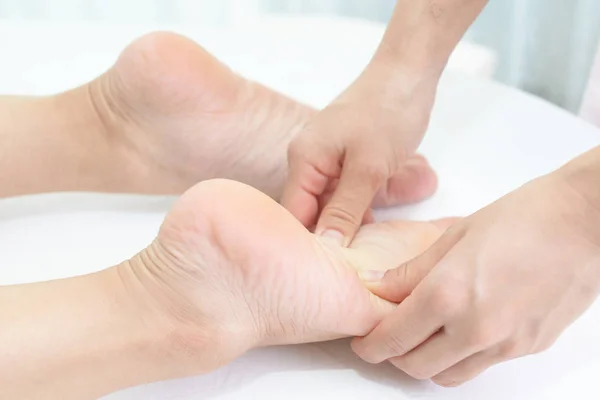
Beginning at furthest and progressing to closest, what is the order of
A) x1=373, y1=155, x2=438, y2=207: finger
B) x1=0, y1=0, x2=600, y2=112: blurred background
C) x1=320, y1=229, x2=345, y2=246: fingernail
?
x1=0, y1=0, x2=600, y2=112: blurred background < x1=373, y1=155, x2=438, y2=207: finger < x1=320, y1=229, x2=345, y2=246: fingernail

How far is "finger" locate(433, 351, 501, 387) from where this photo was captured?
580 mm

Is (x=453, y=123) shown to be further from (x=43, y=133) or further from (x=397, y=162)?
(x=43, y=133)

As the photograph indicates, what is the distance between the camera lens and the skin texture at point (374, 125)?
72 cm

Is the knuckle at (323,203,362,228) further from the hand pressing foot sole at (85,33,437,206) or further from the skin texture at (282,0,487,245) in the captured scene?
the hand pressing foot sole at (85,33,437,206)

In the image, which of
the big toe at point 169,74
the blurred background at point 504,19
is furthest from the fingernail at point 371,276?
the blurred background at point 504,19

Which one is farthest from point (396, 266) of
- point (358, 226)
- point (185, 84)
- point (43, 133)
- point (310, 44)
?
point (310, 44)

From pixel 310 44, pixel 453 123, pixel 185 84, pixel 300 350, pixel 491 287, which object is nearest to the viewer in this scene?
pixel 491 287

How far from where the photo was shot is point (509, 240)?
544 millimetres

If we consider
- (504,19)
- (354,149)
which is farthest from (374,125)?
(504,19)

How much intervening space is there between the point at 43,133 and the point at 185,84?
0.16 m

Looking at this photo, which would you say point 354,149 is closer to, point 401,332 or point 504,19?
point 401,332

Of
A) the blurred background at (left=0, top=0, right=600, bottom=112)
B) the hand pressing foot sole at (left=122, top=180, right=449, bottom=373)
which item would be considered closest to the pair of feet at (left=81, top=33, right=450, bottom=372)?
the hand pressing foot sole at (left=122, top=180, right=449, bottom=373)

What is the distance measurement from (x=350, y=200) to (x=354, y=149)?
52 mm

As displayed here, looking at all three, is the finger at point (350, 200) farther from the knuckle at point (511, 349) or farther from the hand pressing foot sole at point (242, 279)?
the knuckle at point (511, 349)
